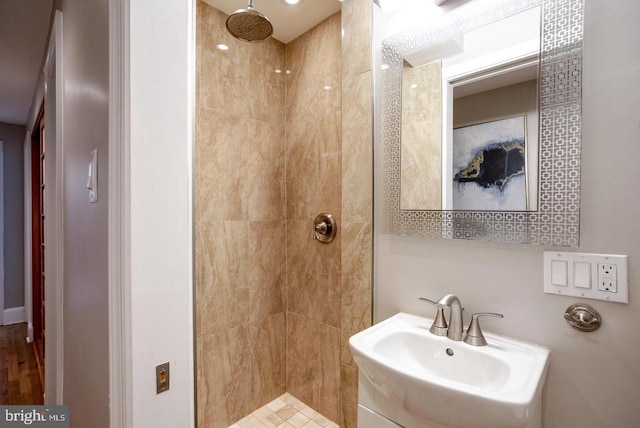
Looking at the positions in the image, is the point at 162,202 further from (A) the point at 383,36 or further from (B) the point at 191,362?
(A) the point at 383,36

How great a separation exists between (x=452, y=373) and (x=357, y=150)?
102cm

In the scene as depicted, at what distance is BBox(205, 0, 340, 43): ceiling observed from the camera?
173 centimetres

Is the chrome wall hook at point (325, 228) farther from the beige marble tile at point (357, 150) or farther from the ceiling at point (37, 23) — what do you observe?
the ceiling at point (37, 23)

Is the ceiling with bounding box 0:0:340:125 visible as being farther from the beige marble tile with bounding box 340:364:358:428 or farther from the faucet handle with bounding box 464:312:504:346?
the beige marble tile with bounding box 340:364:358:428

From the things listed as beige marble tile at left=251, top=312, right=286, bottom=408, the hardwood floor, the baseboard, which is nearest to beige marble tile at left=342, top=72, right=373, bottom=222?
beige marble tile at left=251, top=312, right=286, bottom=408

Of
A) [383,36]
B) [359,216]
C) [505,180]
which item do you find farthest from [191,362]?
[383,36]

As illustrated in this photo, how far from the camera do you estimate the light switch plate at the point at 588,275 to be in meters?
0.85

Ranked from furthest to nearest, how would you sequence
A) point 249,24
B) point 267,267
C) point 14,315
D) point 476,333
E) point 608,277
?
point 14,315
point 267,267
point 249,24
point 476,333
point 608,277

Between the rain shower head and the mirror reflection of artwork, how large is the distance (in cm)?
94

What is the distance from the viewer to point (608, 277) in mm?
871

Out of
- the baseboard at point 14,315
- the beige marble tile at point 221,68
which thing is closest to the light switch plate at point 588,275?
the beige marble tile at point 221,68

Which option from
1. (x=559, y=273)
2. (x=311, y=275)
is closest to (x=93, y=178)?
(x=311, y=275)

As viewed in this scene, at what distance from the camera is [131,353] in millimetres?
620

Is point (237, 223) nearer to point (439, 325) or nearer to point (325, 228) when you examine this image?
point (325, 228)
